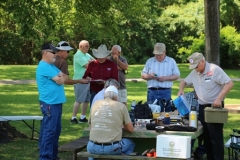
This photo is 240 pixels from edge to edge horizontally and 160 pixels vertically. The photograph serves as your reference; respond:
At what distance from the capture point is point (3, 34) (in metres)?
34.8

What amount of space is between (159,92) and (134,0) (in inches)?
124

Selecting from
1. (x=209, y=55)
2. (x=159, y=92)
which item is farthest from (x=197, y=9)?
(x=159, y=92)

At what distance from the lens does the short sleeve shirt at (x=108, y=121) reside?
5977 mm

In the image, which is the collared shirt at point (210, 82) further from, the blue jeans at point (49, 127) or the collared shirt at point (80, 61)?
the collared shirt at point (80, 61)

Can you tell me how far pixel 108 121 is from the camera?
5973 millimetres

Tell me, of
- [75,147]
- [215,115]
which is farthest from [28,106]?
[215,115]

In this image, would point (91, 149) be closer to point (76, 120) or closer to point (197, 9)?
point (76, 120)

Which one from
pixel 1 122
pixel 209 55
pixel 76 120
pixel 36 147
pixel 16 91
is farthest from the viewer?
pixel 16 91

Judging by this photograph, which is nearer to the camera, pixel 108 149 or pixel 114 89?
pixel 108 149

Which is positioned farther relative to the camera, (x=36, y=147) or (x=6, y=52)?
(x=6, y=52)

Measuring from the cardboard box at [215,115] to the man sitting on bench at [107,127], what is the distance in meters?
1.10

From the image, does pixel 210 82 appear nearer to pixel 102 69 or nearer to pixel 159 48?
pixel 159 48

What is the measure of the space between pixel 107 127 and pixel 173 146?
789 mm

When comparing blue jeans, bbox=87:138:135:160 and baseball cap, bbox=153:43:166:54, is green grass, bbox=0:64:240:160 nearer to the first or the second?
blue jeans, bbox=87:138:135:160
